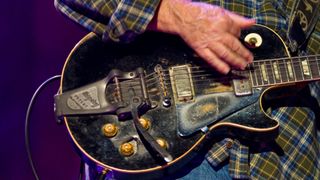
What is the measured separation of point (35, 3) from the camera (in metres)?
1.68

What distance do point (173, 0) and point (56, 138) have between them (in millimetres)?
913

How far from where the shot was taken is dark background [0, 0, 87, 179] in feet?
5.44

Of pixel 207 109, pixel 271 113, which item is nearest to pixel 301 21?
pixel 271 113

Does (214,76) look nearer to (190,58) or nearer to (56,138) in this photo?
(190,58)

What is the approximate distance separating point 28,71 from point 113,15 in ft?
2.24

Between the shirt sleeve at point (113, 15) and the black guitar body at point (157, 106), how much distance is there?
0.04m

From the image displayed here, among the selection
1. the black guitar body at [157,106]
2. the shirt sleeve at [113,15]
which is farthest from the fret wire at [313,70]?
the shirt sleeve at [113,15]

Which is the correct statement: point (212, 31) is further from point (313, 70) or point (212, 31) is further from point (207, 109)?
point (313, 70)

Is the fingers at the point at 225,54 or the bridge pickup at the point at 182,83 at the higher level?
the fingers at the point at 225,54

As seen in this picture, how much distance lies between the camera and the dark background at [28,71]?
1.66 metres

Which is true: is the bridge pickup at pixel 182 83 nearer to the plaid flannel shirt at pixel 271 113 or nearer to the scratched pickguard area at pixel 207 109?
the scratched pickguard area at pixel 207 109

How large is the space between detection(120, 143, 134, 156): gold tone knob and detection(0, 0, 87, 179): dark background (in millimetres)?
660

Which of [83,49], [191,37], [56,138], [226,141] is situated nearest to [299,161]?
[226,141]

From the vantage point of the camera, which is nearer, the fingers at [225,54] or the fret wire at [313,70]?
the fingers at [225,54]
